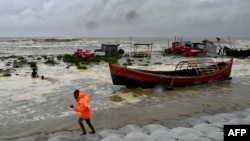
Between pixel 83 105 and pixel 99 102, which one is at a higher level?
pixel 83 105

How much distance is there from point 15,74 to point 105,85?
24.1 feet

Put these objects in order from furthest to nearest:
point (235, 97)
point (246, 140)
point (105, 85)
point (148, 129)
→ point (105, 85) < point (235, 97) < point (148, 129) < point (246, 140)

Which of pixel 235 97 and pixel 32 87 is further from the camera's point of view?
pixel 32 87

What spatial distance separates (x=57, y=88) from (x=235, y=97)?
879cm

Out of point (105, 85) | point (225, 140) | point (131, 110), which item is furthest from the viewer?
point (105, 85)

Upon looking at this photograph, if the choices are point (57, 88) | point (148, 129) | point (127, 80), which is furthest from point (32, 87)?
point (148, 129)

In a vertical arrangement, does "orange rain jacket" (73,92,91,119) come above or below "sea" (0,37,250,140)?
Result: above

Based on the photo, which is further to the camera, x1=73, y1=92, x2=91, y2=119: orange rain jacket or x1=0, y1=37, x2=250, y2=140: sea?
x1=0, y1=37, x2=250, y2=140: sea

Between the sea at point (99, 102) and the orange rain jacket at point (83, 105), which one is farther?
the sea at point (99, 102)

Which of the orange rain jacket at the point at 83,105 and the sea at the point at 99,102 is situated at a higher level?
the orange rain jacket at the point at 83,105

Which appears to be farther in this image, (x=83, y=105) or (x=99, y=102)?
(x=99, y=102)

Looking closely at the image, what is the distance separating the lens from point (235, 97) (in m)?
14.5

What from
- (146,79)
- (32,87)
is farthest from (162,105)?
(32,87)

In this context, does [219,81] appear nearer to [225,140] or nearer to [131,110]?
[131,110]
